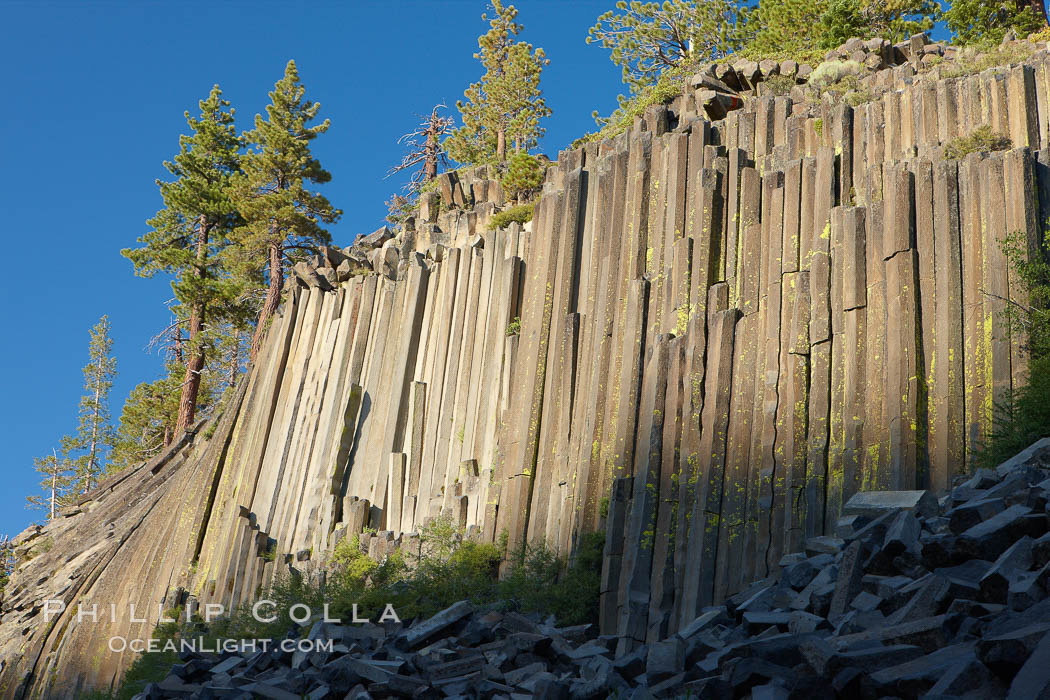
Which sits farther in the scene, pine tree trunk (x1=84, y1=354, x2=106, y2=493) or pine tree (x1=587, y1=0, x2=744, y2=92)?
pine tree trunk (x1=84, y1=354, x2=106, y2=493)

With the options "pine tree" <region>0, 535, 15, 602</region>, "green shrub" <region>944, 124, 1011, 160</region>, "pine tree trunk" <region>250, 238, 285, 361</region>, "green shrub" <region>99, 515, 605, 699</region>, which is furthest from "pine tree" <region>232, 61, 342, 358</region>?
"green shrub" <region>944, 124, 1011, 160</region>

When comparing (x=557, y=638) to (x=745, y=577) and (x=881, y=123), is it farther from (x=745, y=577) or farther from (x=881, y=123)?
(x=881, y=123)

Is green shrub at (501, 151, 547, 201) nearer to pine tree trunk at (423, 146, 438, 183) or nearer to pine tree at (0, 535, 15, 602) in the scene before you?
pine tree trunk at (423, 146, 438, 183)

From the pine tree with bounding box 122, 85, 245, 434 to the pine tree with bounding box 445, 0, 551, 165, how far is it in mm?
7188

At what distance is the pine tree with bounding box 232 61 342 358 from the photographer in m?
31.0

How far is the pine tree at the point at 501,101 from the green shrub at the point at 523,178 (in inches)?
392

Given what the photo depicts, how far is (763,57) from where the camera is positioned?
18453mm

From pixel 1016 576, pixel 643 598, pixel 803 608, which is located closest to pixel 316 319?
pixel 643 598

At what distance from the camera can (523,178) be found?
66.7 ft

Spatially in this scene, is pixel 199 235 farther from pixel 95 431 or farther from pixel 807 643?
pixel 807 643

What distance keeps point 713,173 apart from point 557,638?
6392 mm

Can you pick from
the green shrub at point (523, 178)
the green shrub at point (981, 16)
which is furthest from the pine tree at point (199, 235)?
the green shrub at point (981, 16)

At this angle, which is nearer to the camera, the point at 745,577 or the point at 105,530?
the point at 745,577

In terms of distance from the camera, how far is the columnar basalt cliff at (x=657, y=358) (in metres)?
10.9
